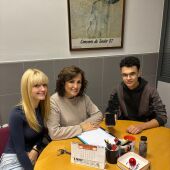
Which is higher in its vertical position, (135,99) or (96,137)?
(135,99)

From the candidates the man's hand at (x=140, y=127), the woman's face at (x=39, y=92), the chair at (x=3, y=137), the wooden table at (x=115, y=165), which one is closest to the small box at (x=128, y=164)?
the wooden table at (x=115, y=165)

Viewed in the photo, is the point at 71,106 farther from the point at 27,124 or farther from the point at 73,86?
the point at 27,124

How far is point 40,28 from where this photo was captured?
222 centimetres

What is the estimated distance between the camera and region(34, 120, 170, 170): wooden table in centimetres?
122

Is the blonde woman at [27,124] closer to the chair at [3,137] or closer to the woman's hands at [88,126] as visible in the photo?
the chair at [3,137]

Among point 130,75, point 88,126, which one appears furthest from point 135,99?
point 88,126

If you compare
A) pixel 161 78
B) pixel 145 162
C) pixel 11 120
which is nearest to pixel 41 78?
pixel 11 120

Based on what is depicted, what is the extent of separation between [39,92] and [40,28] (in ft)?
3.05

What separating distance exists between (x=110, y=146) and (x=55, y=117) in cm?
55

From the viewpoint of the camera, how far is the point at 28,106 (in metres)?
1.53

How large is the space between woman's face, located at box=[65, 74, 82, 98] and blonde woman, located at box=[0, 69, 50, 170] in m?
0.18

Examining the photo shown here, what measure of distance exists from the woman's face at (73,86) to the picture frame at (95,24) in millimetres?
764

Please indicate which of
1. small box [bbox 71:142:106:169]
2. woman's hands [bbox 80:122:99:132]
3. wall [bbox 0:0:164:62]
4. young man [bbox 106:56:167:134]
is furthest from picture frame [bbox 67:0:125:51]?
small box [bbox 71:142:106:169]

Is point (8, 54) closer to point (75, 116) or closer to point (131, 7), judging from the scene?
point (75, 116)
